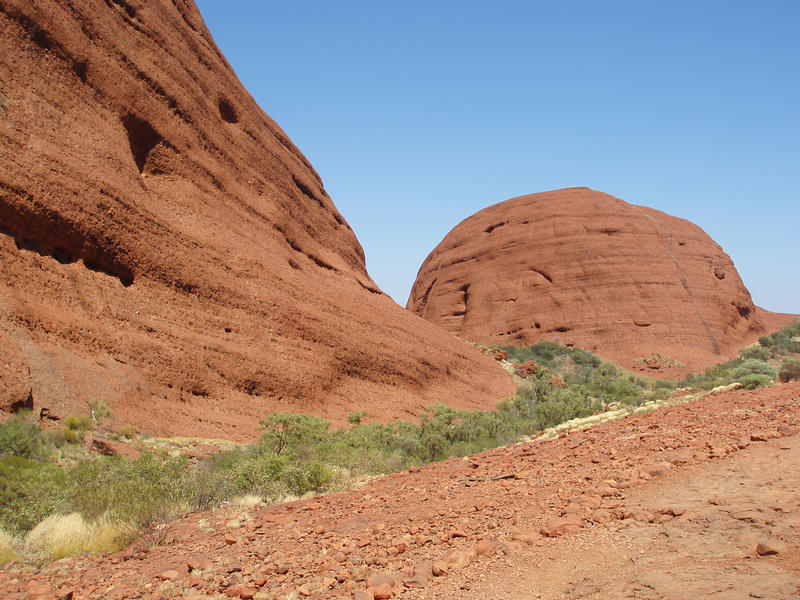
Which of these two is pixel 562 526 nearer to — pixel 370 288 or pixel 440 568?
pixel 440 568

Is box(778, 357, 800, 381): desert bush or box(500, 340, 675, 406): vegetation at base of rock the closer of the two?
box(778, 357, 800, 381): desert bush

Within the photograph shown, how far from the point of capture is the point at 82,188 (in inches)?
617

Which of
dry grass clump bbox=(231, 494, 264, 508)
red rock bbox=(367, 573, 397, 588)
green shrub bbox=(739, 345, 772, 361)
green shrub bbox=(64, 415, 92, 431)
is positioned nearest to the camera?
red rock bbox=(367, 573, 397, 588)

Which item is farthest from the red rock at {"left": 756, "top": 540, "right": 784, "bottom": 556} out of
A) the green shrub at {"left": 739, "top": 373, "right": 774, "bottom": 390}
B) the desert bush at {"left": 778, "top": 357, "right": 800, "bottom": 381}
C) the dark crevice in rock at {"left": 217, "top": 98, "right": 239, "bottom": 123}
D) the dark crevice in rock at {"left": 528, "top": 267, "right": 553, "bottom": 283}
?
the dark crevice in rock at {"left": 528, "top": 267, "right": 553, "bottom": 283}

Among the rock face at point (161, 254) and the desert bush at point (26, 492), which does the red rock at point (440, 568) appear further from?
the rock face at point (161, 254)

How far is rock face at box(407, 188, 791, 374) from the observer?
42.8 m

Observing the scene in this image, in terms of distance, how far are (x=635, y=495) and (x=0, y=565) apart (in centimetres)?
517

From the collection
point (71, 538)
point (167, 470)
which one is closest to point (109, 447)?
point (167, 470)

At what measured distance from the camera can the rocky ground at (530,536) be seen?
10.9 feet

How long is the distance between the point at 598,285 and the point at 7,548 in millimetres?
43848

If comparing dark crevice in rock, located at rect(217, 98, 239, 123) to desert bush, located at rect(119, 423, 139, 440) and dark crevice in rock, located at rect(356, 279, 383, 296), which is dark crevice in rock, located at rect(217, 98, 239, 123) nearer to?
dark crevice in rock, located at rect(356, 279, 383, 296)

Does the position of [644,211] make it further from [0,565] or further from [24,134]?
[0,565]

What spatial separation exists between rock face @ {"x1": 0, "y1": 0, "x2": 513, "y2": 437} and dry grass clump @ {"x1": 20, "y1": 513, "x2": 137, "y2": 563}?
652 cm

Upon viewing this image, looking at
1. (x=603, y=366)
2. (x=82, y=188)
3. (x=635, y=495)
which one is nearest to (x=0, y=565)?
(x=635, y=495)
